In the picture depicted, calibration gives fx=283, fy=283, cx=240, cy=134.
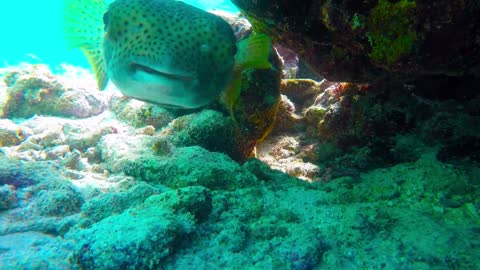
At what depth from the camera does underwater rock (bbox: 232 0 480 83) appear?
253 centimetres

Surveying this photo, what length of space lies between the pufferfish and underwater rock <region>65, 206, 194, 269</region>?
3.12 ft

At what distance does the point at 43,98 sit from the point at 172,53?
619cm

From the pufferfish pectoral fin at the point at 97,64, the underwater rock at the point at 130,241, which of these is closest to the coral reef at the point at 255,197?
the underwater rock at the point at 130,241

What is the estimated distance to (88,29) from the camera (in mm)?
3287

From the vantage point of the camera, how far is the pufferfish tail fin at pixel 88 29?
3.18 meters

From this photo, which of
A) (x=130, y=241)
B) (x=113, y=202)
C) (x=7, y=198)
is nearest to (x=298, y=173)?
(x=113, y=202)

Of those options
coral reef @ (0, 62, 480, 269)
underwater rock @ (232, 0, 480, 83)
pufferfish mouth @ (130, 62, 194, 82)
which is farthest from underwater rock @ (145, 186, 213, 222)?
underwater rock @ (232, 0, 480, 83)

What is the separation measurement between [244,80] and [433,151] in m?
2.64

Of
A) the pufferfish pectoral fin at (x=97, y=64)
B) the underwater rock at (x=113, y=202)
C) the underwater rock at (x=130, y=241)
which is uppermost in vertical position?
the pufferfish pectoral fin at (x=97, y=64)

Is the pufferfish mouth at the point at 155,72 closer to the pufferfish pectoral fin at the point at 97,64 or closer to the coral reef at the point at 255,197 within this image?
the coral reef at the point at 255,197

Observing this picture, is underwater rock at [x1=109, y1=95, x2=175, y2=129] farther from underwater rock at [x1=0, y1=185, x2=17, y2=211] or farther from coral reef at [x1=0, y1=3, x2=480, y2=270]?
underwater rock at [x1=0, y1=185, x2=17, y2=211]

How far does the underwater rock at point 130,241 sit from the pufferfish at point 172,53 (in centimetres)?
95

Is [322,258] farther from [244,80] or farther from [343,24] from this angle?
[244,80]

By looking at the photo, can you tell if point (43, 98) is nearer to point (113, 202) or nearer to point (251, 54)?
point (113, 202)
